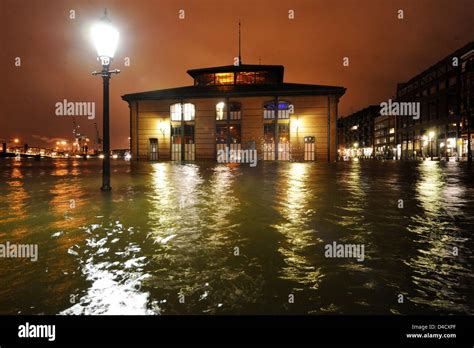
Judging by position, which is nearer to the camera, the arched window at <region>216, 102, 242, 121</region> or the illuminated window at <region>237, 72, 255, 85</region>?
the arched window at <region>216, 102, 242, 121</region>

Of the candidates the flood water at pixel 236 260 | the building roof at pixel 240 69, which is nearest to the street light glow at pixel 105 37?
the flood water at pixel 236 260

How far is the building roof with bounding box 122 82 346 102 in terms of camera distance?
36938 mm

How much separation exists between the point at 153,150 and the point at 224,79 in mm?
12630

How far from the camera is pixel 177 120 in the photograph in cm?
4050

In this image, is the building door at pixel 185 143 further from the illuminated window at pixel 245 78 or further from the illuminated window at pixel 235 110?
the illuminated window at pixel 245 78

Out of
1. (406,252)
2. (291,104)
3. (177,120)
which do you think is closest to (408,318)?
(406,252)

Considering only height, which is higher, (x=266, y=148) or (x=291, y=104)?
(x=291, y=104)

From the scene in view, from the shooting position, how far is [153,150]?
41.5 m

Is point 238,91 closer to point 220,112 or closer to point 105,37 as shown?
point 220,112

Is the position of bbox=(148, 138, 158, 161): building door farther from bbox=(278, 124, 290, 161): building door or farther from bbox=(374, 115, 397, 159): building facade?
bbox=(374, 115, 397, 159): building facade

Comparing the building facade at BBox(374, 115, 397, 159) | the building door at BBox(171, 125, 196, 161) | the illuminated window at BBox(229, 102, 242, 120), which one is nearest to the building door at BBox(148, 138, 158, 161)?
the building door at BBox(171, 125, 196, 161)

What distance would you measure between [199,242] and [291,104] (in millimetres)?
35227

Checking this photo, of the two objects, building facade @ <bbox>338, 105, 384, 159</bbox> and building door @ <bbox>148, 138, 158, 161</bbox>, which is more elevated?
building facade @ <bbox>338, 105, 384, 159</bbox>

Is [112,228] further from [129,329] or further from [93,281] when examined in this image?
Result: [129,329]
